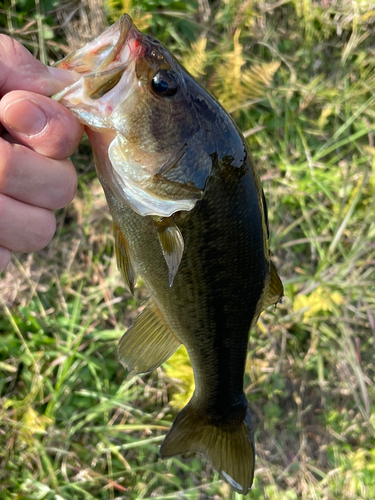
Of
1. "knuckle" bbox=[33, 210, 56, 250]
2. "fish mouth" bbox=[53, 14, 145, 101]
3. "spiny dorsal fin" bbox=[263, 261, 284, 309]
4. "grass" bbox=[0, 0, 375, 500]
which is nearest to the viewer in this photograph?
"fish mouth" bbox=[53, 14, 145, 101]

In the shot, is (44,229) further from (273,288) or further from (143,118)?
(273,288)

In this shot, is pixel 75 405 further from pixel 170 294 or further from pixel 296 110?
pixel 296 110

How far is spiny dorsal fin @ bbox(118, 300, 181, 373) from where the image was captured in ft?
4.73

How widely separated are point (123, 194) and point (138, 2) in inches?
66.7

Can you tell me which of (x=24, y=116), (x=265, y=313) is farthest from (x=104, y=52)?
(x=265, y=313)

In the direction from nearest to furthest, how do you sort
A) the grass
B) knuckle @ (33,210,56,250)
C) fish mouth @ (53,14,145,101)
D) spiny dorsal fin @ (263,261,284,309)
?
fish mouth @ (53,14,145,101) → knuckle @ (33,210,56,250) → spiny dorsal fin @ (263,261,284,309) → the grass

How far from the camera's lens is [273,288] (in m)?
1.37

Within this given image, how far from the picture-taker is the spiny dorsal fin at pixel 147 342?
1441mm

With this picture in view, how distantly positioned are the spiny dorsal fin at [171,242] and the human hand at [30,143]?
36 cm

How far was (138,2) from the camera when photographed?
215 centimetres

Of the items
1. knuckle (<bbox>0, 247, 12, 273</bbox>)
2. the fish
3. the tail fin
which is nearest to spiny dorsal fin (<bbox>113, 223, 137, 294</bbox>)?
the fish

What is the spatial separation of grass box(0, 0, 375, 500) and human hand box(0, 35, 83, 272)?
1145mm

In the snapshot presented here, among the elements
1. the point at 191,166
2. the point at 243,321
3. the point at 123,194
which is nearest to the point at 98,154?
the point at 123,194

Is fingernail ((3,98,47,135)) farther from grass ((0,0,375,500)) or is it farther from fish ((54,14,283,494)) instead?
grass ((0,0,375,500))
